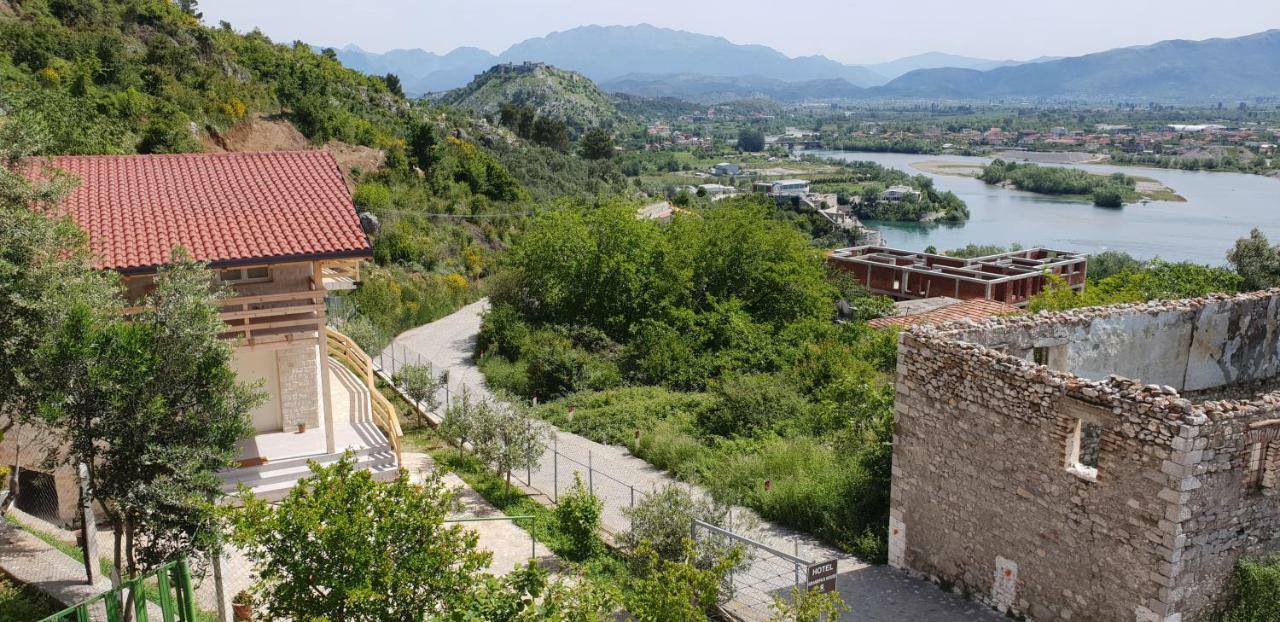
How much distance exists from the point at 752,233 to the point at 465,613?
30.3 meters

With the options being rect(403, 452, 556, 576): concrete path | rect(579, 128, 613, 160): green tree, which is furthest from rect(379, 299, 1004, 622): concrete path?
rect(579, 128, 613, 160): green tree

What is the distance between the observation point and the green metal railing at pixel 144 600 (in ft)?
31.9

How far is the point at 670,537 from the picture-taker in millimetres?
14438

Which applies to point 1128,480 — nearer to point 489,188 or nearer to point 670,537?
point 670,537

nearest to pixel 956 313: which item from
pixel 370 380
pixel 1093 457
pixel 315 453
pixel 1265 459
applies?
pixel 1093 457

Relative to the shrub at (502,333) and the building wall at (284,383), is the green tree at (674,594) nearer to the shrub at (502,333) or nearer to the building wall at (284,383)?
the building wall at (284,383)

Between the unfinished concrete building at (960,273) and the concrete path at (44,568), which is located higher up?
the concrete path at (44,568)

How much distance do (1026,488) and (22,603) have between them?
1308 centimetres

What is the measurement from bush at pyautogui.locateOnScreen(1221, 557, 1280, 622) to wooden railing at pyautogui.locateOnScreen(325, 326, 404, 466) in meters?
13.8

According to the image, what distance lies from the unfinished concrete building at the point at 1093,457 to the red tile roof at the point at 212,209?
10.7m

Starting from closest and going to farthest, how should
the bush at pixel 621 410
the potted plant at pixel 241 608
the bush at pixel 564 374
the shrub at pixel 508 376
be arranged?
the potted plant at pixel 241 608 < the bush at pixel 621 410 < the bush at pixel 564 374 < the shrub at pixel 508 376

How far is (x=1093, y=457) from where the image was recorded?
1532 cm

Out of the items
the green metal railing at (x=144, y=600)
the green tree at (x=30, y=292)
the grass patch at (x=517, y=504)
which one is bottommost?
the grass patch at (x=517, y=504)

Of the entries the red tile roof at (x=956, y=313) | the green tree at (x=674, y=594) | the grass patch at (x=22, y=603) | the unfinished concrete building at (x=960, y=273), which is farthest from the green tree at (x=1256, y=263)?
the grass patch at (x=22, y=603)
